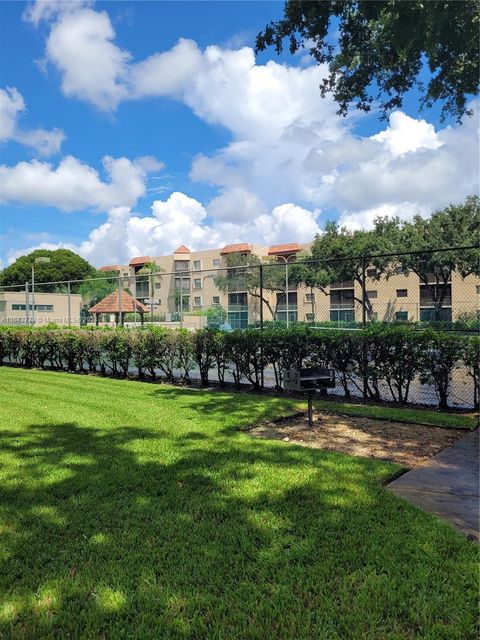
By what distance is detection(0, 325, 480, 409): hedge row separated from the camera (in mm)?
6938

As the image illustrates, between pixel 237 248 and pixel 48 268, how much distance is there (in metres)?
31.5

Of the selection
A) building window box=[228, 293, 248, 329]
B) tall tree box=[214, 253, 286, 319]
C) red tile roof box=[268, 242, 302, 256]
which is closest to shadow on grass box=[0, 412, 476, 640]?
tall tree box=[214, 253, 286, 319]

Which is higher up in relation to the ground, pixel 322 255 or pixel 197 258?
pixel 197 258

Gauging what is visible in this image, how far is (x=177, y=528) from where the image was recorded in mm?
3004

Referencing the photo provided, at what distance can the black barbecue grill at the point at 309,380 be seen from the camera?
574cm

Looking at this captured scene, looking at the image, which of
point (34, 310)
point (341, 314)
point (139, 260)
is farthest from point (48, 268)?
point (341, 314)

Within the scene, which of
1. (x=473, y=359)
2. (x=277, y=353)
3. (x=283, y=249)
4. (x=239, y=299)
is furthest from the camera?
(x=283, y=249)

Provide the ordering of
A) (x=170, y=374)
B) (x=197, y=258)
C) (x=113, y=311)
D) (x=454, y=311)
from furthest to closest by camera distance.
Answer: (x=197, y=258) < (x=113, y=311) < (x=170, y=374) < (x=454, y=311)

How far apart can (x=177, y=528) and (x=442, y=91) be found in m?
7.53

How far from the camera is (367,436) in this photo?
17.8 ft

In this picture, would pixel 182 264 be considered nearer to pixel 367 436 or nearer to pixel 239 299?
pixel 239 299

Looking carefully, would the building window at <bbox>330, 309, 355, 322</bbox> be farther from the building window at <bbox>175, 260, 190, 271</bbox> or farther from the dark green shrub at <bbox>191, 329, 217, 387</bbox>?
the building window at <bbox>175, 260, 190, 271</bbox>

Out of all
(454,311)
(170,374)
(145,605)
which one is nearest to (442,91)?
(454,311)

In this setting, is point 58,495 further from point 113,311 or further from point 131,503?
point 113,311
